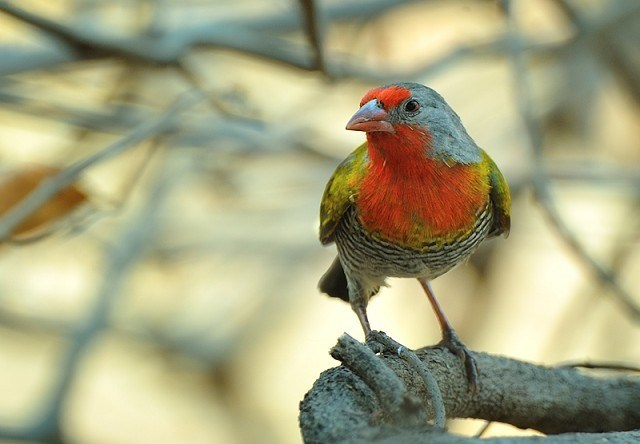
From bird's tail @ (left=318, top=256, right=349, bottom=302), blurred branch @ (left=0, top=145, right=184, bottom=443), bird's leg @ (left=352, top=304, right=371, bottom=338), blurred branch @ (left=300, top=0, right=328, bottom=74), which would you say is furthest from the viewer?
blurred branch @ (left=0, top=145, right=184, bottom=443)

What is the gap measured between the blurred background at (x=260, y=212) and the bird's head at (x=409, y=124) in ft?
3.95

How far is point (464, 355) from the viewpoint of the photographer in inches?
131

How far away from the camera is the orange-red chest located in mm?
3467

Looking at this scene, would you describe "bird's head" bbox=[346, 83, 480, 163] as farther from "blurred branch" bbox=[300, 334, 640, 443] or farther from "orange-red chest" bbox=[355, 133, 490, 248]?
"blurred branch" bbox=[300, 334, 640, 443]

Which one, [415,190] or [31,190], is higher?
[31,190]

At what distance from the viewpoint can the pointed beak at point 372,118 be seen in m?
3.43

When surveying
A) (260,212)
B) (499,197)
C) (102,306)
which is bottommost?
(499,197)

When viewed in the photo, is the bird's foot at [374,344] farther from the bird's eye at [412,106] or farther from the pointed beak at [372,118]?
the bird's eye at [412,106]

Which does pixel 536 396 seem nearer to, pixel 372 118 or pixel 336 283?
pixel 372 118

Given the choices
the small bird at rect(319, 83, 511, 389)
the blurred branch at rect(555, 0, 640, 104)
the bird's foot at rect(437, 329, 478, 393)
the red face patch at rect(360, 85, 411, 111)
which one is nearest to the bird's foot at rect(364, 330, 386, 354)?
the bird's foot at rect(437, 329, 478, 393)

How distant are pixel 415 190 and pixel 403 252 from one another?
249mm

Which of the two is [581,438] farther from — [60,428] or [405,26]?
[405,26]

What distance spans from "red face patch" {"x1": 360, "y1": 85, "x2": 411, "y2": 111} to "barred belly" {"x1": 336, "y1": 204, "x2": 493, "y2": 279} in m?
0.45

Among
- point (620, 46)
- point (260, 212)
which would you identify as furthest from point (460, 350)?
point (620, 46)
